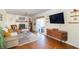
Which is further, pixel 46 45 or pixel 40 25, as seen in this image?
pixel 40 25

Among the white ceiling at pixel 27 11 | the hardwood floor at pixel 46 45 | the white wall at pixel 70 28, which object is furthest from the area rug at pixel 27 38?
the white wall at pixel 70 28

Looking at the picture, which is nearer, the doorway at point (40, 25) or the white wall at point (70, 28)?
the white wall at point (70, 28)

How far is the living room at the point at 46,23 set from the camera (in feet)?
7.34

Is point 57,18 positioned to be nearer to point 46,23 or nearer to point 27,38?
point 46,23

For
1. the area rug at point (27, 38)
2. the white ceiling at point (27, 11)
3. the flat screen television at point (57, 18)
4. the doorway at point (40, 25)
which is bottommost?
the area rug at point (27, 38)

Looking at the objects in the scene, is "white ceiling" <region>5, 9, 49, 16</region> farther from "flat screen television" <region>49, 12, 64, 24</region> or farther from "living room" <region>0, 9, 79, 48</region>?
"flat screen television" <region>49, 12, 64, 24</region>

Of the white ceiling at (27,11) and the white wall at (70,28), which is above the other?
the white ceiling at (27,11)

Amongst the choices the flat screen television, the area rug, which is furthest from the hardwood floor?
the flat screen television

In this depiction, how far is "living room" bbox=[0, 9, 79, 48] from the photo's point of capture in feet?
7.34

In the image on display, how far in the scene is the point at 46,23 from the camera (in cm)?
237

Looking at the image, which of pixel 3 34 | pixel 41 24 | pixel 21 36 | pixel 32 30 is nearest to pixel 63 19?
pixel 41 24

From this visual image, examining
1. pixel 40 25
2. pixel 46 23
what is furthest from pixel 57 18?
pixel 40 25

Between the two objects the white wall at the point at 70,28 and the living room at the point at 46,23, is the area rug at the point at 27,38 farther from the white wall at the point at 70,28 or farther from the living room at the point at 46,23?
the white wall at the point at 70,28
